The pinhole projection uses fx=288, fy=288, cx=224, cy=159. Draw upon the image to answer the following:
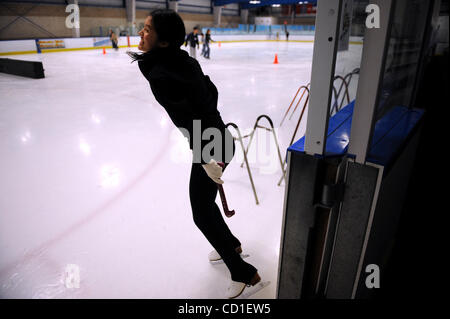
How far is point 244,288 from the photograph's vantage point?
72.9 inches

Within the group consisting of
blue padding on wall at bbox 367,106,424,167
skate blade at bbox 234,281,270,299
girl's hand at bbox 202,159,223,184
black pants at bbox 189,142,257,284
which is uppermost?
blue padding on wall at bbox 367,106,424,167

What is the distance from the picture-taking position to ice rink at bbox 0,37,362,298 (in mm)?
1953

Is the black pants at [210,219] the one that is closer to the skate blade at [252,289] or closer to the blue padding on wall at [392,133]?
the skate blade at [252,289]

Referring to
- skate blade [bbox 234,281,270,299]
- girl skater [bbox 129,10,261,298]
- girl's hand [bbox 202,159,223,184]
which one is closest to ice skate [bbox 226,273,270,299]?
skate blade [bbox 234,281,270,299]

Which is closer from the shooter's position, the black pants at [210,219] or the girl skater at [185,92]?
the girl skater at [185,92]

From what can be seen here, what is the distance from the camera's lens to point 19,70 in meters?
9.41

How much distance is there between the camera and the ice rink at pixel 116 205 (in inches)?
76.9

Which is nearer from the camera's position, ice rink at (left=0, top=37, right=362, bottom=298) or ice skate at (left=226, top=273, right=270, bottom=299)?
ice skate at (left=226, top=273, right=270, bottom=299)

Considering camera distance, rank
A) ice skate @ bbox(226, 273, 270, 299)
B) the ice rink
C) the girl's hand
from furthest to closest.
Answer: the ice rink < ice skate @ bbox(226, 273, 270, 299) < the girl's hand

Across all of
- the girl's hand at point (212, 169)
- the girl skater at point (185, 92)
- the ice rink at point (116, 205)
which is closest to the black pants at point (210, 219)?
the girl skater at point (185, 92)

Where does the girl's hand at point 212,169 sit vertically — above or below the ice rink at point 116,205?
above

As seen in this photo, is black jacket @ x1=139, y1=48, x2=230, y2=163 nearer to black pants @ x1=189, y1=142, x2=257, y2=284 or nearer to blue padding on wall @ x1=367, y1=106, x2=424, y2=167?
black pants @ x1=189, y1=142, x2=257, y2=284
